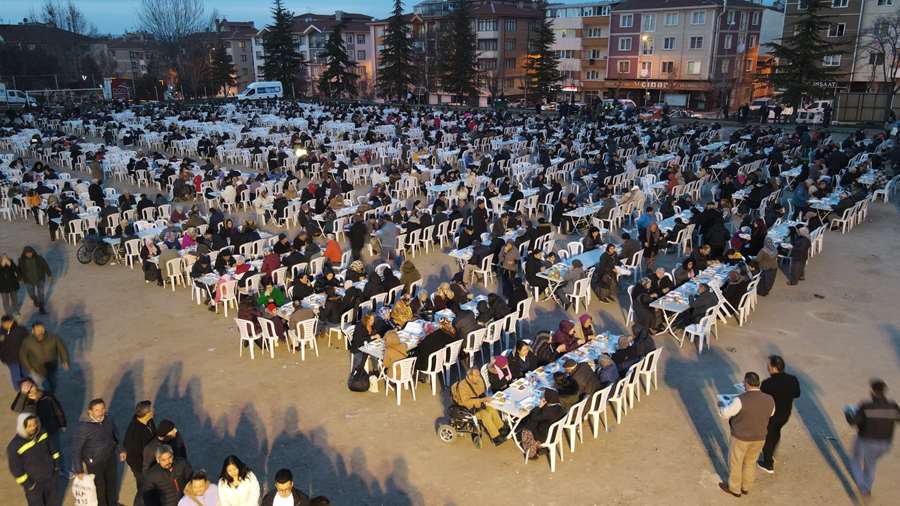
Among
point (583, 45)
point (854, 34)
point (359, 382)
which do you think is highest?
point (583, 45)

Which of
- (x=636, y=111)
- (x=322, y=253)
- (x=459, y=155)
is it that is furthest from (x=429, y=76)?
(x=322, y=253)

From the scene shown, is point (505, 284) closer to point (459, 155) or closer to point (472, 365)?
point (472, 365)

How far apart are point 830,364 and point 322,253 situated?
9.28 m

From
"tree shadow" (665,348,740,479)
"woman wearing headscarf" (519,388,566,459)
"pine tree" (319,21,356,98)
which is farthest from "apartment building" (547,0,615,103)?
"woman wearing headscarf" (519,388,566,459)

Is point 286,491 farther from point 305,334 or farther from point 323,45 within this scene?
point 323,45

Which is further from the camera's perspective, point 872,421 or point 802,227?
point 802,227

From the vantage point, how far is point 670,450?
302 inches

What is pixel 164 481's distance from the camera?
571 cm

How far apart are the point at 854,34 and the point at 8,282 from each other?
51.5 meters

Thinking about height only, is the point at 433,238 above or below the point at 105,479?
above

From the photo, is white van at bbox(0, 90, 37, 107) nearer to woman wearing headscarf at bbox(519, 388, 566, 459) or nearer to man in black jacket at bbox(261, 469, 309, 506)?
woman wearing headscarf at bbox(519, 388, 566, 459)

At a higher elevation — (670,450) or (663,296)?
(663,296)

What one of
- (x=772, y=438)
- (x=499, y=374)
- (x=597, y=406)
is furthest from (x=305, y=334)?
(x=772, y=438)

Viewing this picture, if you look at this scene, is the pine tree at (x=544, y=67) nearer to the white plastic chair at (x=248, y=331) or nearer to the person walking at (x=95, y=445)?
the white plastic chair at (x=248, y=331)
